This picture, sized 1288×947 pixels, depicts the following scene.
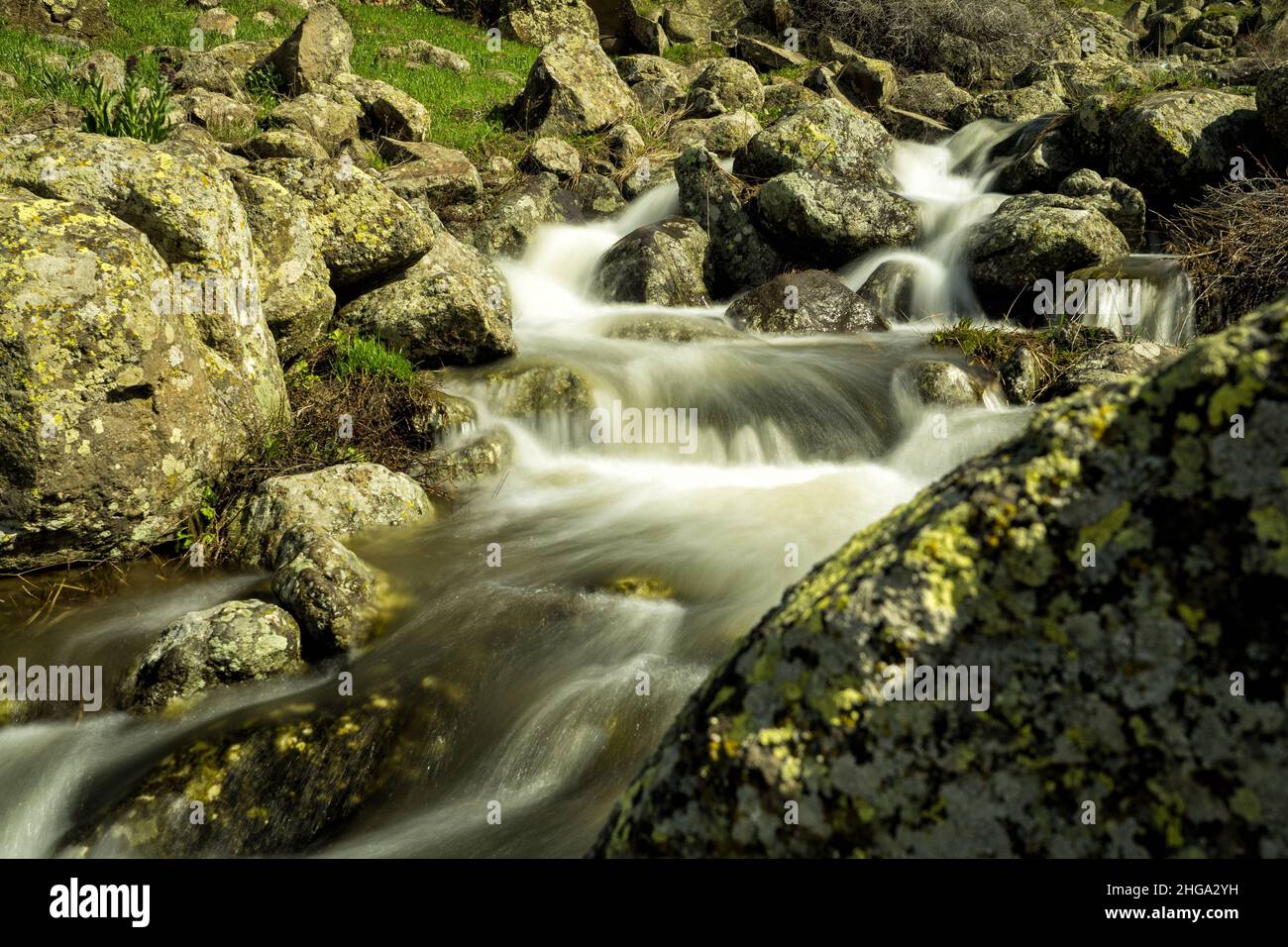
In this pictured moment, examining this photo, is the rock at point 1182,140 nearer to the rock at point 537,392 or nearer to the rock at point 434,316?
the rock at point 537,392

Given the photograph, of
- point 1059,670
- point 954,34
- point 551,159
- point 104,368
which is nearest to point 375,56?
point 551,159

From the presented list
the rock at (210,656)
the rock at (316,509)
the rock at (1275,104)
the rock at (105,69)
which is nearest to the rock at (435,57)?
the rock at (105,69)

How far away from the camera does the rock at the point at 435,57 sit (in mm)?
22438

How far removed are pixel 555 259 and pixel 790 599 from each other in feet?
43.8

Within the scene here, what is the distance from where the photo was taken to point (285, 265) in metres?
8.37

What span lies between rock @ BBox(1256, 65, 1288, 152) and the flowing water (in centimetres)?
480

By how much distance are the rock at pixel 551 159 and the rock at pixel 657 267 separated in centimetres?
355

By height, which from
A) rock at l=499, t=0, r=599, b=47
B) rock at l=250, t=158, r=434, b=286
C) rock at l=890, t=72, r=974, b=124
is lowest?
rock at l=250, t=158, r=434, b=286

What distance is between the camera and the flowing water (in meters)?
4.22

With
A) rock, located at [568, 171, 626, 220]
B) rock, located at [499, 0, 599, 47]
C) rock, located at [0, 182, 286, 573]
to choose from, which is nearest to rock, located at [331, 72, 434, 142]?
rock, located at [568, 171, 626, 220]

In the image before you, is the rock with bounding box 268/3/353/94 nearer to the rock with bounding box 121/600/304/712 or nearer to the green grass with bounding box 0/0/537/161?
the green grass with bounding box 0/0/537/161

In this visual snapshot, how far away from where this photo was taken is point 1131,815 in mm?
1647
